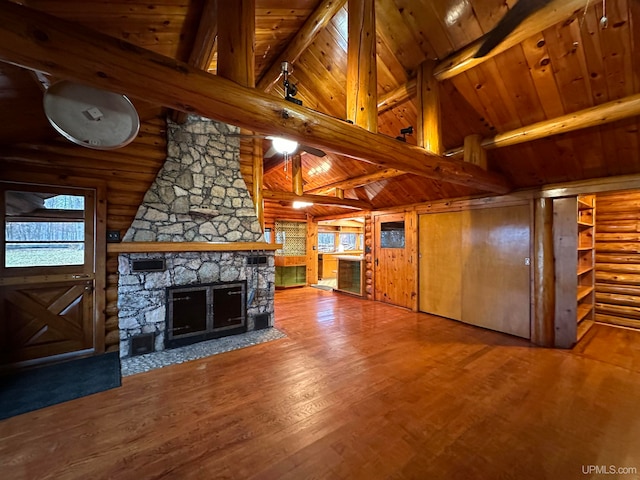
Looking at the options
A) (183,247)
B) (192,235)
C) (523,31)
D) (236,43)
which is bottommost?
(183,247)

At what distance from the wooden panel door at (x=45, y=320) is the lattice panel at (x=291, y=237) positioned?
529 centimetres

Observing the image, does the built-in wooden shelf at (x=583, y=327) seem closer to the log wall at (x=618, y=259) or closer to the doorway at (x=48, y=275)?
the log wall at (x=618, y=259)

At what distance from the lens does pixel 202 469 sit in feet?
5.38

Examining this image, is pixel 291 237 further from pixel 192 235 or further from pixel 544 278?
pixel 544 278

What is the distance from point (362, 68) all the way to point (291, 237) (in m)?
6.28

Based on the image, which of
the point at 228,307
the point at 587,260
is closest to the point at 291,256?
the point at 228,307

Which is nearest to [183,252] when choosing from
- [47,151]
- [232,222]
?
[232,222]

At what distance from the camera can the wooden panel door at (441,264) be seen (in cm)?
468

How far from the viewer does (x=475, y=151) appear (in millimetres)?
3434

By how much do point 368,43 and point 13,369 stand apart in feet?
16.8

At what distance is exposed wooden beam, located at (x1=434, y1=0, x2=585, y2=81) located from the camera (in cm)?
205

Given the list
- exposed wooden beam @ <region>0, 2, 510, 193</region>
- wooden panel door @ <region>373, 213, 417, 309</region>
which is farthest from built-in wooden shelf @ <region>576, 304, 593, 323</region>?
exposed wooden beam @ <region>0, 2, 510, 193</region>

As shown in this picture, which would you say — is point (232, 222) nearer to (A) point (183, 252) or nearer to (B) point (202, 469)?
(A) point (183, 252)

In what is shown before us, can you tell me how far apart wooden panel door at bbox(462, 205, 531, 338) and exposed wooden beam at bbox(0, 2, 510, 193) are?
9.51 feet
